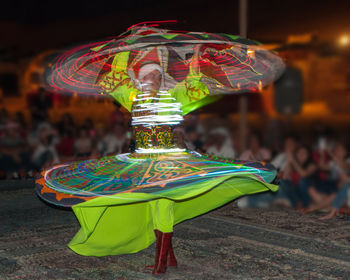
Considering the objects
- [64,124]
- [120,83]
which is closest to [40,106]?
[64,124]

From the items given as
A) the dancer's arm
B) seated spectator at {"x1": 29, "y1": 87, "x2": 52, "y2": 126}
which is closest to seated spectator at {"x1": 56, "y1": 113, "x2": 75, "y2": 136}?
seated spectator at {"x1": 29, "y1": 87, "x2": 52, "y2": 126}

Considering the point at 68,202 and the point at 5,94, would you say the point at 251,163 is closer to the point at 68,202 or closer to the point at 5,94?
the point at 68,202

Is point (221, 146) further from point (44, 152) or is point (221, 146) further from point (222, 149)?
point (44, 152)

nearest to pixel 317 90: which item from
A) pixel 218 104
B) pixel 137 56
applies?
pixel 218 104

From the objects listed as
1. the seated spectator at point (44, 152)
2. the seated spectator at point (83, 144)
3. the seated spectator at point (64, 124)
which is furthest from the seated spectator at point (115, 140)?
the seated spectator at point (64, 124)

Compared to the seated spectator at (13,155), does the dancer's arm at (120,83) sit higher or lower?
higher

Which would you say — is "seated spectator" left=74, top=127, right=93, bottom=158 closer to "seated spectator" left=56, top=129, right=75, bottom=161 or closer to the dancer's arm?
"seated spectator" left=56, top=129, right=75, bottom=161

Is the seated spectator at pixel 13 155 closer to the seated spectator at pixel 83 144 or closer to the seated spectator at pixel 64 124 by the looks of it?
the seated spectator at pixel 64 124

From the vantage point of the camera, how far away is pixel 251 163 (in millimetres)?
4469

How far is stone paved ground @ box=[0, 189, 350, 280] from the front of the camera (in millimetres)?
3760

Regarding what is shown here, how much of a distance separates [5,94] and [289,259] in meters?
11.3

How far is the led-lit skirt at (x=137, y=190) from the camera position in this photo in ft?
11.5

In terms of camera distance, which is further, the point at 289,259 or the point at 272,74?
the point at 272,74

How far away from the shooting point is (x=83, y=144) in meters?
9.27
